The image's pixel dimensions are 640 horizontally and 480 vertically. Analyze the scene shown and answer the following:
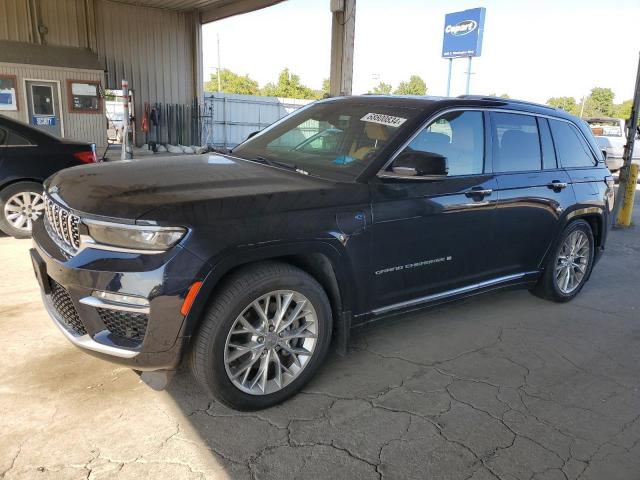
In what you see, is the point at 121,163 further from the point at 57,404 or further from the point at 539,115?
the point at 539,115

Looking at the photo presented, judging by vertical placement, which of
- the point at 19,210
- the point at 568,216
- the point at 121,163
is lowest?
the point at 19,210

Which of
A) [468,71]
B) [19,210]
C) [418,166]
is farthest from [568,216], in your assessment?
[468,71]

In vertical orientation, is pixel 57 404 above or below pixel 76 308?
below

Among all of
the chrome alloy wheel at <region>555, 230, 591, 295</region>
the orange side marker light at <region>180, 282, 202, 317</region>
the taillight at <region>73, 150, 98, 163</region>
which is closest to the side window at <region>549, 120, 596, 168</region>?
the chrome alloy wheel at <region>555, 230, 591, 295</region>

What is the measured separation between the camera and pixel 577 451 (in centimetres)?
276

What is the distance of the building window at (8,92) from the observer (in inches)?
479

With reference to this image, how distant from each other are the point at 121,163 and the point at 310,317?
1.68 metres

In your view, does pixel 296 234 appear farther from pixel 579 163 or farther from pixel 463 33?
pixel 463 33

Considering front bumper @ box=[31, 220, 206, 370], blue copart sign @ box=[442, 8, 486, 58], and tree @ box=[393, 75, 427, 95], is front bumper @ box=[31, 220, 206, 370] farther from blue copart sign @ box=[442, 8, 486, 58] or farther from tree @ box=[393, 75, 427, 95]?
tree @ box=[393, 75, 427, 95]

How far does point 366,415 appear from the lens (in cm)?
Answer: 298

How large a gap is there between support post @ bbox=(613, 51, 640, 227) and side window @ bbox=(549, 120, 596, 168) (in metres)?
4.77

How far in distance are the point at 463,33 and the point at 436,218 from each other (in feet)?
113

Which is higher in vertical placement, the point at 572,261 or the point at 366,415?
the point at 572,261

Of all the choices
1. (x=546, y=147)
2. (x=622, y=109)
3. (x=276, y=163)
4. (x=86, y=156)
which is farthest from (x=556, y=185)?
(x=622, y=109)
